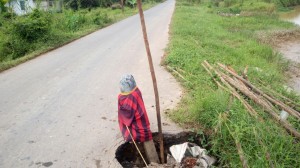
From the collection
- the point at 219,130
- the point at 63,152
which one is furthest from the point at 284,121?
the point at 63,152

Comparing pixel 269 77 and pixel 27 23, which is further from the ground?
pixel 27 23

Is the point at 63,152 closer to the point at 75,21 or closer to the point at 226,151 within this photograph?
the point at 226,151

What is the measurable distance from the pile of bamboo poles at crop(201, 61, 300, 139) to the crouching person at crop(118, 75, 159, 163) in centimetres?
188

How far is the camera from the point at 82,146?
14.6ft

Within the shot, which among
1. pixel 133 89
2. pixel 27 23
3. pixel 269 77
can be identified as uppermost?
pixel 27 23

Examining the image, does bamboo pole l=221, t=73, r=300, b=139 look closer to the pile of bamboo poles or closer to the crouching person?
the pile of bamboo poles

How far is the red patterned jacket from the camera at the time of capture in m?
3.77

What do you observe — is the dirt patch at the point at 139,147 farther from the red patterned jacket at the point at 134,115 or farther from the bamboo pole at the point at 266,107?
the bamboo pole at the point at 266,107

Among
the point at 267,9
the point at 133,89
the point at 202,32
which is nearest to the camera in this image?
the point at 133,89

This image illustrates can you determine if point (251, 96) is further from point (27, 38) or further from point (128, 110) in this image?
point (27, 38)

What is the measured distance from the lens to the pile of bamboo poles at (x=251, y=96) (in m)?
4.53

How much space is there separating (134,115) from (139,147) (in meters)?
0.79

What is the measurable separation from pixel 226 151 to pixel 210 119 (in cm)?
77

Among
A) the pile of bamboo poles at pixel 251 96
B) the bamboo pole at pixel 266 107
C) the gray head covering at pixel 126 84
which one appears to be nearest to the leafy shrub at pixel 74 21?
the pile of bamboo poles at pixel 251 96
